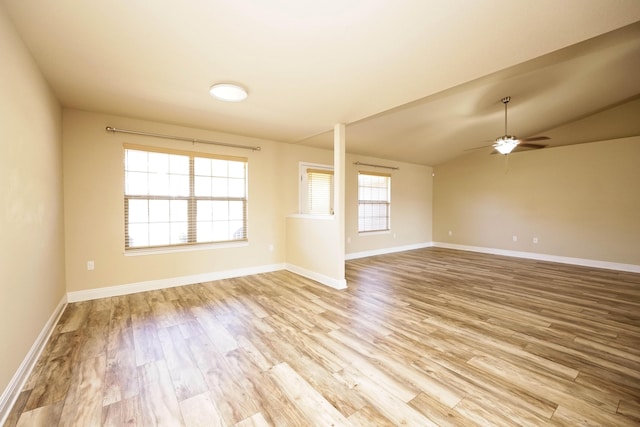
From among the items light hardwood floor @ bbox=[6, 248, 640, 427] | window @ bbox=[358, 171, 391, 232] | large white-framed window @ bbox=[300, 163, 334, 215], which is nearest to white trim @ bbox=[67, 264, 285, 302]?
light hardwood floor @ bbox=[6, 248, 640, 427]

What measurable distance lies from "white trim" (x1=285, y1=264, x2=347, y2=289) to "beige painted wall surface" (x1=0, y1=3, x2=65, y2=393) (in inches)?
121

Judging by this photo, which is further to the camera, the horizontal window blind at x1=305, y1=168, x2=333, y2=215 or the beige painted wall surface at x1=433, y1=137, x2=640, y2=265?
the horizontal window blind at x1=305, y1=168, x2=333, y2=215

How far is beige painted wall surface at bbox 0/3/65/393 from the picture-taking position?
5.27ft

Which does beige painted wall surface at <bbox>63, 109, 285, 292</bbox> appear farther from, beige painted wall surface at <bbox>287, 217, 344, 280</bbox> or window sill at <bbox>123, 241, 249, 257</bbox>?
beige painted wall surface at <bbox>287, 217, 344, 280</bbox>

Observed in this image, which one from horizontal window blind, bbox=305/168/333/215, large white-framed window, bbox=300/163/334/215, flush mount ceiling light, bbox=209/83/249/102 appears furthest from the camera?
horizontal window blind, bbox=305/168/333/215

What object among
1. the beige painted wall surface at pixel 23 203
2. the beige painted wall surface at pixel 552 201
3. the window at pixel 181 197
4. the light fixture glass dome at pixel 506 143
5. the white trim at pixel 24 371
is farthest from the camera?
the beige painted wall surface at pixel 552 201

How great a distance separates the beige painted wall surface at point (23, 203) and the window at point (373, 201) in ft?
17.2

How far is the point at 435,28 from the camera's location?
179 cm

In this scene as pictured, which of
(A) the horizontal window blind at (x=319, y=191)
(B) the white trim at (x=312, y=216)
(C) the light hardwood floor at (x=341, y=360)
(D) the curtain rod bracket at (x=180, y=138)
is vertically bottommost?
(C) the light hardwood floor at (x=341, y=360)

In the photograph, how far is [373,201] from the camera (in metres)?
6.67

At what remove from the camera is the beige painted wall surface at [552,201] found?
505 cm

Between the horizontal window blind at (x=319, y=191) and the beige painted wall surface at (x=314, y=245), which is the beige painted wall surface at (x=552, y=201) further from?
the beige painted wall surface at (x=314, y=245)

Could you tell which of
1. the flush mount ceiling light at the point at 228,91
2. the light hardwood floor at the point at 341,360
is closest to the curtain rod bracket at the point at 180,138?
A: the flush mount ceiling light at the point at 228,91

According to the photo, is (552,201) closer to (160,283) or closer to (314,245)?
(314,245)
